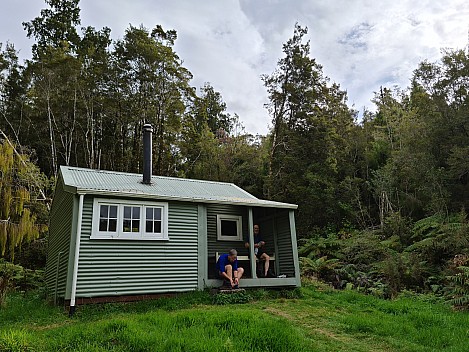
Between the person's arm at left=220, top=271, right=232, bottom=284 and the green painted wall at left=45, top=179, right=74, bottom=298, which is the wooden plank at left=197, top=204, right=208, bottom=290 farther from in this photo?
the green painted wall at left=45, top=179, right=74, bottom=298

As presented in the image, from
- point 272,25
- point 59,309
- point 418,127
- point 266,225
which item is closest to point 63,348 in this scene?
point 59,309

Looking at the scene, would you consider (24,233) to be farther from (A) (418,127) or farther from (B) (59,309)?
(A) (418,127)

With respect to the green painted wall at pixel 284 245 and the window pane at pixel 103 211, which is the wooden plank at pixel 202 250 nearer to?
the window pane at pixel 103 211

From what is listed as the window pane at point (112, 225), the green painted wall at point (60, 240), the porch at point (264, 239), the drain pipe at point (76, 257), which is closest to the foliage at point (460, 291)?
the porch at point (264, 239)

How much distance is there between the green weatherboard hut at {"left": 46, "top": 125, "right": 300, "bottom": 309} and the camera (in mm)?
7902

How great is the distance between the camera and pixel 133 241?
8.48 meters

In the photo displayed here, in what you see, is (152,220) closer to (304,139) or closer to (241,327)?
(241,327)

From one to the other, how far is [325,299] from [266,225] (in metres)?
3.43

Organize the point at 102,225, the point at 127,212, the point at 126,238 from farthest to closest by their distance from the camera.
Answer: the point at 127,212 → the point at 126,238 → the point at 102,225

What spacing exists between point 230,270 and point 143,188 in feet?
9.84

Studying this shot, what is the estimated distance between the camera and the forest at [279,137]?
14352 millimetres

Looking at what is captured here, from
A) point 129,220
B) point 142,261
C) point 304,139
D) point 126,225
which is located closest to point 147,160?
point 129,220

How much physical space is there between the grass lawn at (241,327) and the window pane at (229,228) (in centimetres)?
266

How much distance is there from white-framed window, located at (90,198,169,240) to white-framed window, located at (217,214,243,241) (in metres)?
2.34
